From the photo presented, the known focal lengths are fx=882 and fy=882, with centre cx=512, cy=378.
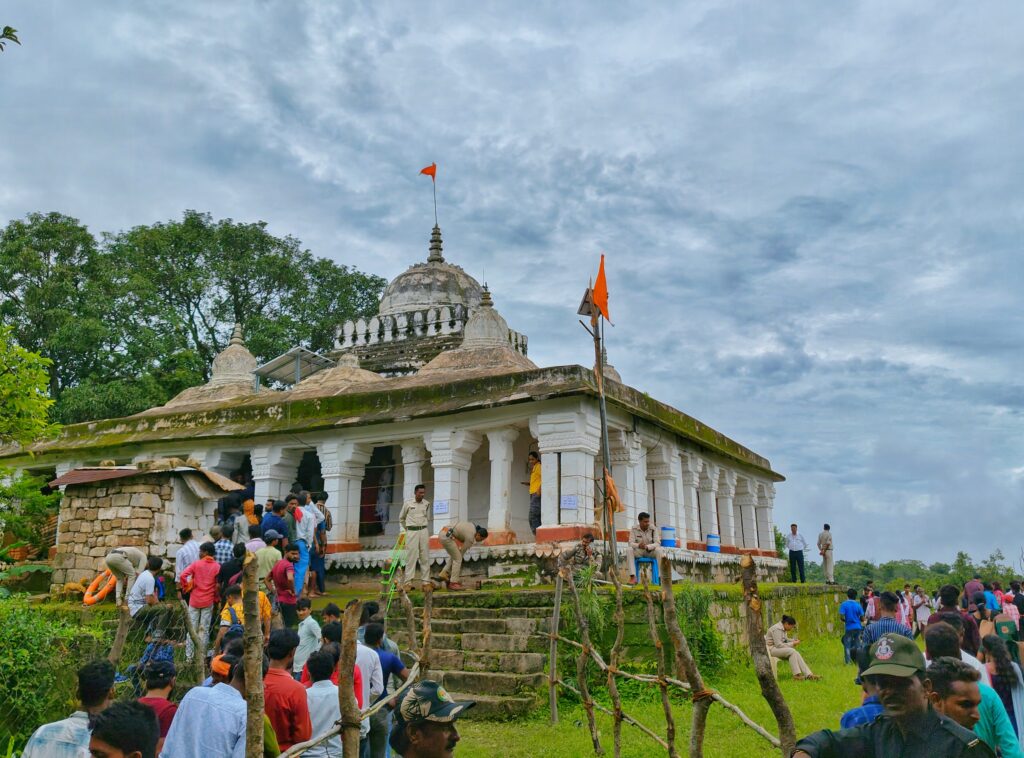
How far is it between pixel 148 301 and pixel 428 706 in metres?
28.3

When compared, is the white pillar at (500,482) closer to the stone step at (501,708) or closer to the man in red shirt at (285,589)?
A: the man in red shirt at (285,589)

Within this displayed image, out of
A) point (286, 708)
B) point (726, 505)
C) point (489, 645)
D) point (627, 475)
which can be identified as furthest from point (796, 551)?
point (286, 708)

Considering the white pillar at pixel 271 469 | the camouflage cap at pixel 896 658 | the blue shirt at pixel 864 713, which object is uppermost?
the white pillar at pixel 271 469

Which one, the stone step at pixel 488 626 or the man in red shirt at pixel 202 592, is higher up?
the man in red shirt at pixel 202 592

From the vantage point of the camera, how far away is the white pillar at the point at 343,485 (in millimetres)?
15383

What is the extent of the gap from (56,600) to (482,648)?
251 inches

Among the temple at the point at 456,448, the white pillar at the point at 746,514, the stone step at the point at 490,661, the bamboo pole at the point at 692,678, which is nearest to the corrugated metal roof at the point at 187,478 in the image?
the temple at the point at 456,448

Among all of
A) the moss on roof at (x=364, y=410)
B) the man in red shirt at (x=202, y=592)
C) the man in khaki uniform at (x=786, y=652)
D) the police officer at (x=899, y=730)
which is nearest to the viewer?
the police officer at (x=899, y=730)

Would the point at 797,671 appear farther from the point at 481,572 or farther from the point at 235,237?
the point at 235,237

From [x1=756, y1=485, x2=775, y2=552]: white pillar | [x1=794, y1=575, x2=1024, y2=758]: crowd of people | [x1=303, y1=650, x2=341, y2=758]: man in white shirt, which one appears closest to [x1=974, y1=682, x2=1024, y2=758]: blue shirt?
[x1=794, y1=575, x2=1024, y2=758]: crowd of people

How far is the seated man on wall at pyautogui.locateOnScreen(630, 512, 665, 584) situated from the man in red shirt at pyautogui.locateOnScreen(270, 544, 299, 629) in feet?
16.5

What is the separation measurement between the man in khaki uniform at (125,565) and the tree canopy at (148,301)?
15740 millimetres

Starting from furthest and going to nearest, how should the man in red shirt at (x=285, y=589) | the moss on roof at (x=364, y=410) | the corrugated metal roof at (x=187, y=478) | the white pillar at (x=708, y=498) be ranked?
the white pillar at (x=708, y=498), the moss on roof at (x=364, y=410), the corrugated metal roof at (x=187, y=478), the man in red shirt at (x=285, y=589)

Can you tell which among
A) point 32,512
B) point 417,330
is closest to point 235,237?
point 417,330
